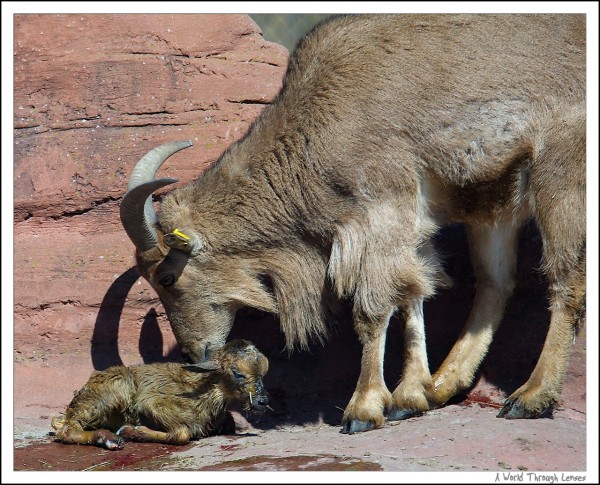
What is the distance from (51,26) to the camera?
362 inches

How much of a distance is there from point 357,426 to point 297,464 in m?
1.00

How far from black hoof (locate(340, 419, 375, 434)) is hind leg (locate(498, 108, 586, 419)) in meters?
0.97

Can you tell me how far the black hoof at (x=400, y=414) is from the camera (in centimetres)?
748

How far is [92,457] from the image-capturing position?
6.80 m

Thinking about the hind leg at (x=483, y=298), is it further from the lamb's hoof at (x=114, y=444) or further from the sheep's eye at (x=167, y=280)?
the lamb's hoof at (x=114, y=444)

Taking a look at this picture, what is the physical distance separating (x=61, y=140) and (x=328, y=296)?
9.35 ft

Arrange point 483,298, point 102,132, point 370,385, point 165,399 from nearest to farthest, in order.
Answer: point 165,399, point 370,385, point 483,298, point 102,132

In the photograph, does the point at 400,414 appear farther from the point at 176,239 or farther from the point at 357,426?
the point at 176,239

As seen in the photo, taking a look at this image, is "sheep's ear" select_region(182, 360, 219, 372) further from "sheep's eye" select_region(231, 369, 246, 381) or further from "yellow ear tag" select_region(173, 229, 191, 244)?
"yellow ear tag" select_region(173, 229, 191, 244)

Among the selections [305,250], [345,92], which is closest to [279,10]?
[345,92]

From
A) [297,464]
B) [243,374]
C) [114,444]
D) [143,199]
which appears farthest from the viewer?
[143,199]

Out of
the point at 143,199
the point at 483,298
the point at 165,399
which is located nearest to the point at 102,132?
the point at 143,199

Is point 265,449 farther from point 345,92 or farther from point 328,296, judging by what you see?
point 345,92

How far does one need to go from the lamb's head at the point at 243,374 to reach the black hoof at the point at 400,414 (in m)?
1.02
